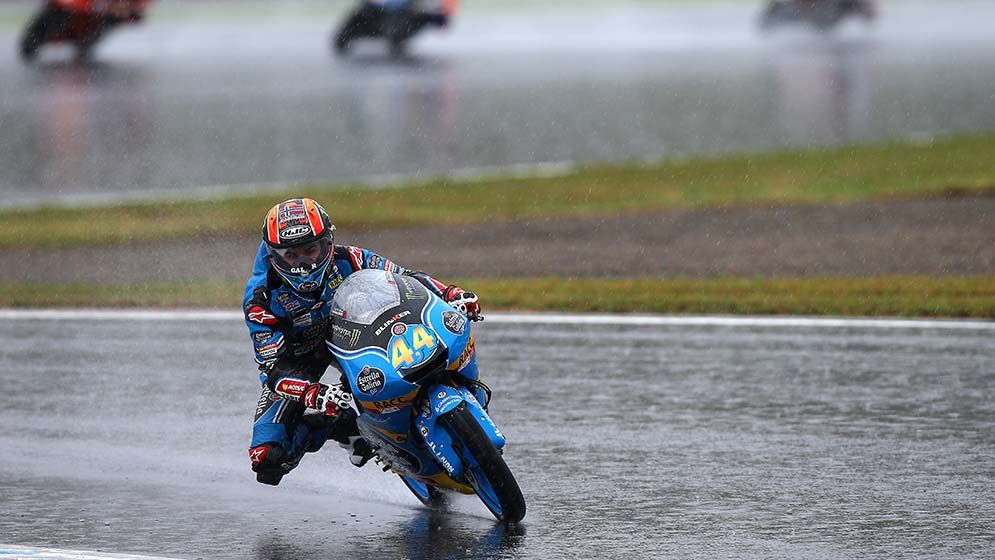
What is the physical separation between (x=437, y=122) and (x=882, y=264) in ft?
38.8

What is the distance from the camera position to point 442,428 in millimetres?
6961

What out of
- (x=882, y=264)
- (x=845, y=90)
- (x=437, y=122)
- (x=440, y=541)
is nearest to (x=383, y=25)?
(x=437, y=122)

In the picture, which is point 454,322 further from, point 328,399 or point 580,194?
point 580,194

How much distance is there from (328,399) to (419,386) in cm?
48

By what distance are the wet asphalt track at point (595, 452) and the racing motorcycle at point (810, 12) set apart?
57.7 ft

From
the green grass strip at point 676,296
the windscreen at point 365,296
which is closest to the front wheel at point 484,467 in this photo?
the windscreen at point 365,296

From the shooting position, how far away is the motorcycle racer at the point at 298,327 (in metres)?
7.29

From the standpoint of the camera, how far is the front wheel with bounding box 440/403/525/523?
678cm

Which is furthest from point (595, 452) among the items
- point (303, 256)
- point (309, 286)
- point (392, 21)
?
point (392, 21)

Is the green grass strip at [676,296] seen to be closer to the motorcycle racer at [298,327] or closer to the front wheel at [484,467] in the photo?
the motorcycle racer at [298,327]

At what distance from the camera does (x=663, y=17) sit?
29375 millimetres

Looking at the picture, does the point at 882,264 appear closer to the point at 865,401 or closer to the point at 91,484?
the point at 865,401

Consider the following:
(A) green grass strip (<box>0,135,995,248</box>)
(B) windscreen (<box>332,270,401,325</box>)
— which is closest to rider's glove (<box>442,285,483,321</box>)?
(B) windscreen (<box>332,270,401,325</box>)

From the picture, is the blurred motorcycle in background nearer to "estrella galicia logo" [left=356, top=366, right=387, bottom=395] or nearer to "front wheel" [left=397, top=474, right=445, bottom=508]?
"front wheel" [left=397, top=474, right=445, bottom=508]
